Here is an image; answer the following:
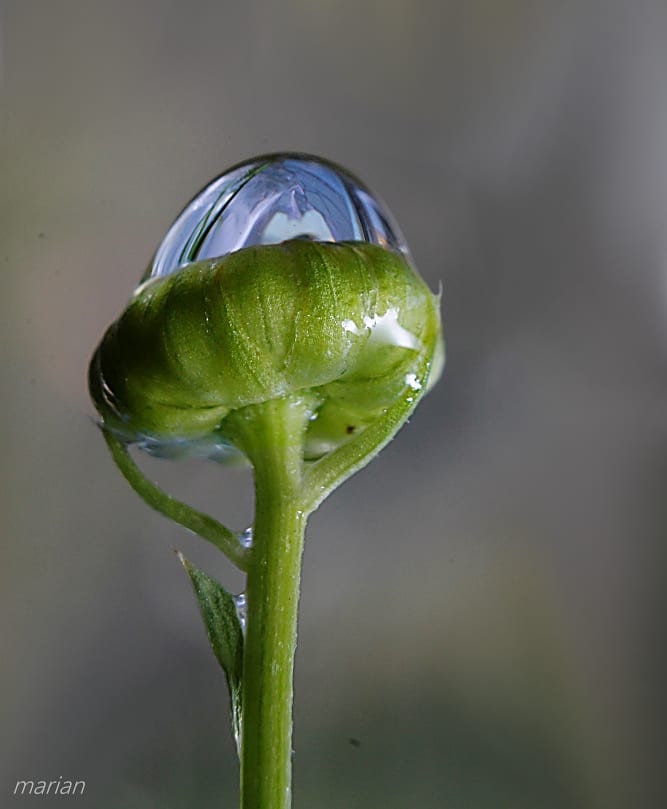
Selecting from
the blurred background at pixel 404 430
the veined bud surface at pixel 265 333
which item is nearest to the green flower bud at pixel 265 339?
the veined bud surface at pixel 265 333

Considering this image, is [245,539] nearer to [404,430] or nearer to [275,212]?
[275,212]

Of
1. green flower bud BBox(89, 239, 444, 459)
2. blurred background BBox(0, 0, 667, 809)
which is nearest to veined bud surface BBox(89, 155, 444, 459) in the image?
green flower bud BBox(89, 239, 444, 459)

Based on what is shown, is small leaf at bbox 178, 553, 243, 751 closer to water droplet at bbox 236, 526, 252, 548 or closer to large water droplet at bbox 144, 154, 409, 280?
water droplet at bbox 236, 526, 252, 548

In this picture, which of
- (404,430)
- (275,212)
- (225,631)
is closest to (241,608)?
(225,631)

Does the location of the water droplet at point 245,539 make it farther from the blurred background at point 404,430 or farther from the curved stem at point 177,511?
the blurred background at point 404,430

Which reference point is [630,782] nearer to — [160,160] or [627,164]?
[627,164]

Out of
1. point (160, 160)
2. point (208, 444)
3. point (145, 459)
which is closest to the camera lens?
point (208, 444)

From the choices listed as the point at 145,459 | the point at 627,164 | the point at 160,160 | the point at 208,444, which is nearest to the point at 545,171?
the point at 627,164
